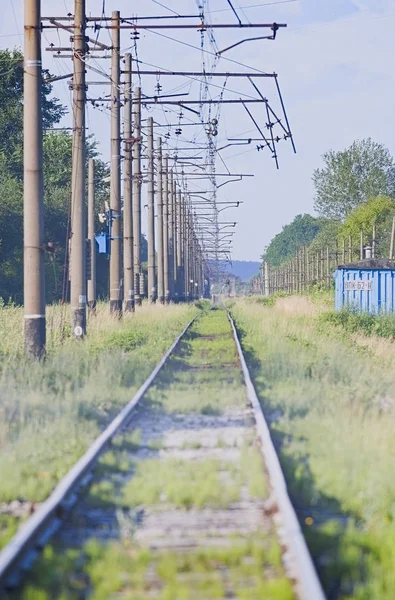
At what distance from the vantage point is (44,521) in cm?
630

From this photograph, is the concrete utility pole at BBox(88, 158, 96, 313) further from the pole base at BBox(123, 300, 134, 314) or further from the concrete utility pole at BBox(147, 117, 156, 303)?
the concrete utility pole at BBox(147, 117, 156, 303)

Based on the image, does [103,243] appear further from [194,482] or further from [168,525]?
[168,525]

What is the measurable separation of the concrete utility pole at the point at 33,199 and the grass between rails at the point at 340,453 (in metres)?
3.88

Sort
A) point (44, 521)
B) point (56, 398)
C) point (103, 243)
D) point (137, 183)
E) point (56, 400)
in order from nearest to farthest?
1. point (44, 521)
2. point (56, 400)
3. point (56, 398)
4. point (103, 243)
5. point (137, 183)

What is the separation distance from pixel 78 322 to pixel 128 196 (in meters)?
13.4

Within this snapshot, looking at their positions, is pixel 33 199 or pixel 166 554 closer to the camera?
pixel 166 554

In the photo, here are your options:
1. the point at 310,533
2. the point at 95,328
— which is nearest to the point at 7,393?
the point at 310,533

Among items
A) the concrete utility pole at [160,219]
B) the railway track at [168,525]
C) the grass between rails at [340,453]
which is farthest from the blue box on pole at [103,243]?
the railway track at [168,525]

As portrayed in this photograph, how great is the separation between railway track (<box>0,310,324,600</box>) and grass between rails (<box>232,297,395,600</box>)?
0.24 metres

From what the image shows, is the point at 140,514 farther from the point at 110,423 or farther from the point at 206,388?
the point at 206,388

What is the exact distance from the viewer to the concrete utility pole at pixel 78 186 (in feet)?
75.1

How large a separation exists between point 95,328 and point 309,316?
43.5 ft

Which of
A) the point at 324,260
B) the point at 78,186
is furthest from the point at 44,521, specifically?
the point at 324,260

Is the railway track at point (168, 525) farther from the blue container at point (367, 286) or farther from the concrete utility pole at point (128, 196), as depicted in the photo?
the concrete utility pole at point (128, 196)
